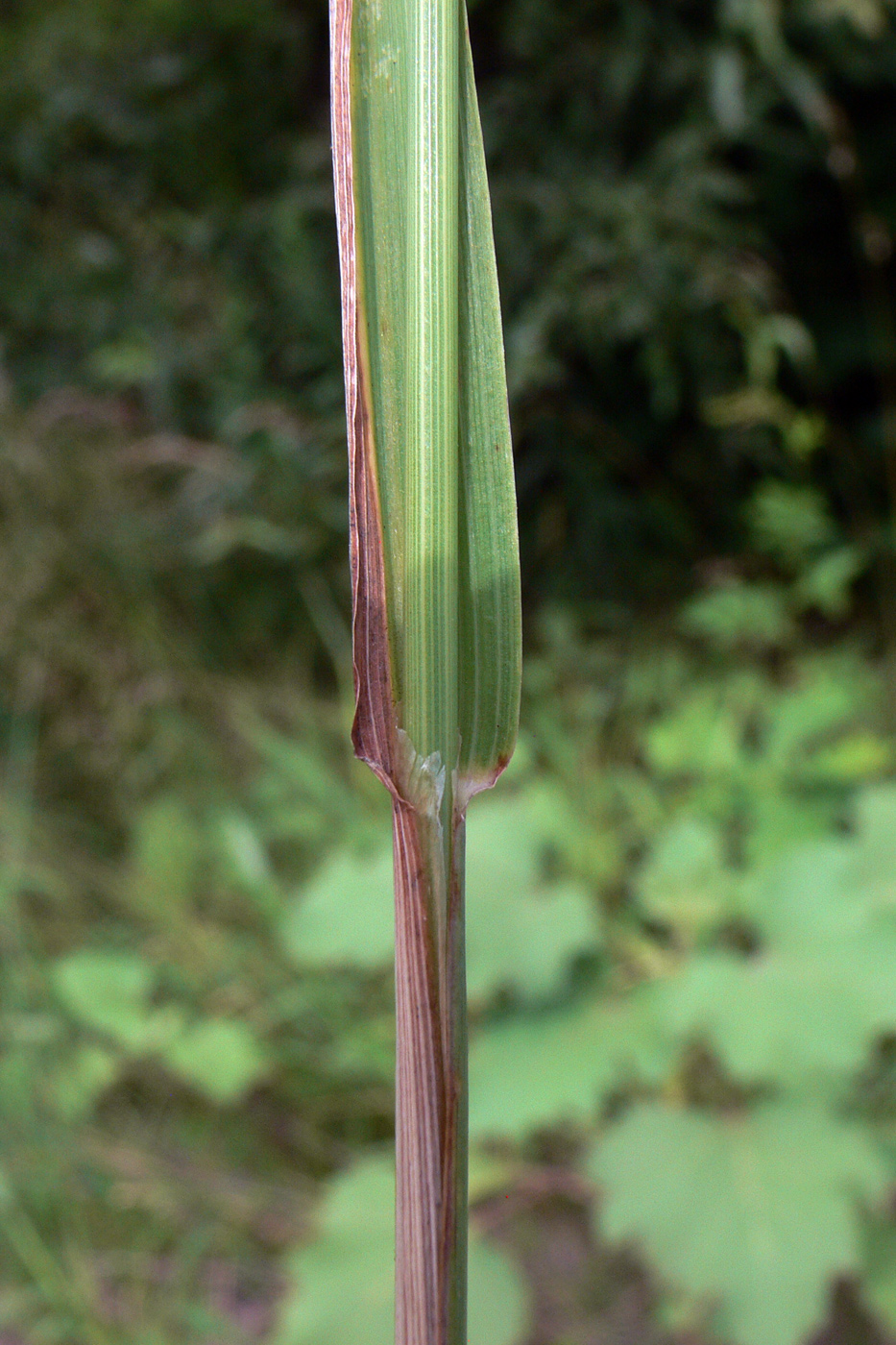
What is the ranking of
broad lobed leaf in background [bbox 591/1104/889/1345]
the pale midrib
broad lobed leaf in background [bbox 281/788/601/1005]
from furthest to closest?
1. broad lobed leaf in background [bbox 281/788/601/1005]
2. broad lobed leaf in background [bbox 591/1104/889/1345]
3. the pale midrib

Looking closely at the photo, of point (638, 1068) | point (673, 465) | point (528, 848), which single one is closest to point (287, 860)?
point (528, 848)

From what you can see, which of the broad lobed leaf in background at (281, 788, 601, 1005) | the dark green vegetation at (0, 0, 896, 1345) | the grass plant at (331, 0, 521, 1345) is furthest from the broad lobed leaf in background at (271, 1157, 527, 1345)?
the grass plant at (331, 0, 521, 1345)

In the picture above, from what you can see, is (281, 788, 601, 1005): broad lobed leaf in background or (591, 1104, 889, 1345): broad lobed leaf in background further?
(281, 788, 601, 1005): broad lobed leaf in background

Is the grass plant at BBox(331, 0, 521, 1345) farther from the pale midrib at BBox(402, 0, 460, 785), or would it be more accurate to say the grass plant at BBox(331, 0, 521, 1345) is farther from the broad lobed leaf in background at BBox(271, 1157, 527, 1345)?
the broad lobed leaf in background at BBox(271, 1157, 527, 1345)

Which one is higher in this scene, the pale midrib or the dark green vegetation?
the dark green vegetation

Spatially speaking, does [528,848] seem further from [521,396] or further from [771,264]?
[771,264]

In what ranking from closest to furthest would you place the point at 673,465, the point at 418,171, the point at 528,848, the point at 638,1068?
the point at 418,171 → the point at 638,1068 → the point at 528,848 → the point at 673,465

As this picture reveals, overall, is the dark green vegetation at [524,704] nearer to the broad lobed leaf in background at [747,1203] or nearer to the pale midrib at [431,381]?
the broad lobed leaf in background at [747,1203]
